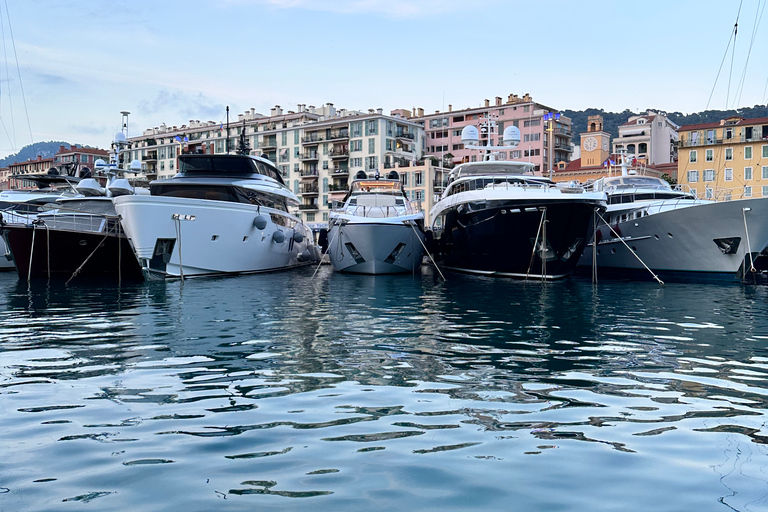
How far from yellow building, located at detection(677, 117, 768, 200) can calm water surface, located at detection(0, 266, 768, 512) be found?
53849 millimetres

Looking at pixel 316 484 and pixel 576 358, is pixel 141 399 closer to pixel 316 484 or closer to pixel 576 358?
pixel 316 484

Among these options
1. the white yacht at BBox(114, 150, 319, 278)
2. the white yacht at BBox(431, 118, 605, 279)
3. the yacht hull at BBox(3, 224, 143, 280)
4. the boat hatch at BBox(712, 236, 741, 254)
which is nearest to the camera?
the white yacht at BBox(114, 150, 319, 278)

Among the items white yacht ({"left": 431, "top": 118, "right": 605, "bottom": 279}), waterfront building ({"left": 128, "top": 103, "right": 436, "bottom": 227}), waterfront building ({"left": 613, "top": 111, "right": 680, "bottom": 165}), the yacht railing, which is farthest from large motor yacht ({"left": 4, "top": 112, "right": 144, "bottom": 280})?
waterfront building ({"left": 613, "top": 111, "right": 680, "bottom": 165})

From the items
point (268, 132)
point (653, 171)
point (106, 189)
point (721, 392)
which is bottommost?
point (721, 392)

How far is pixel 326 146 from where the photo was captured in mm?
79750

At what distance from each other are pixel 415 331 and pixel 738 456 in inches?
278

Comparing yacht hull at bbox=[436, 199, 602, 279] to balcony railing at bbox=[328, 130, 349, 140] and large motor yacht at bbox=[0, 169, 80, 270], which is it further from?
balcony railing at bbox=[328, 130, 349, 140]

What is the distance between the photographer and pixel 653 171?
67375 millimetres

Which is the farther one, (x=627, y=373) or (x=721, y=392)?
(x=627, y=373)

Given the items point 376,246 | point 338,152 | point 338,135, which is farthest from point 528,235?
point 338,135

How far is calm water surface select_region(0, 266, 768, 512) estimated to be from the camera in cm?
437

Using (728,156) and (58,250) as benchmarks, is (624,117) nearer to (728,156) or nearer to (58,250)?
(728,156)

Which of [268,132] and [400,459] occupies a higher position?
[268,132]

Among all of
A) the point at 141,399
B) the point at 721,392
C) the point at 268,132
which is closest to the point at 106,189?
the point at 141,399
